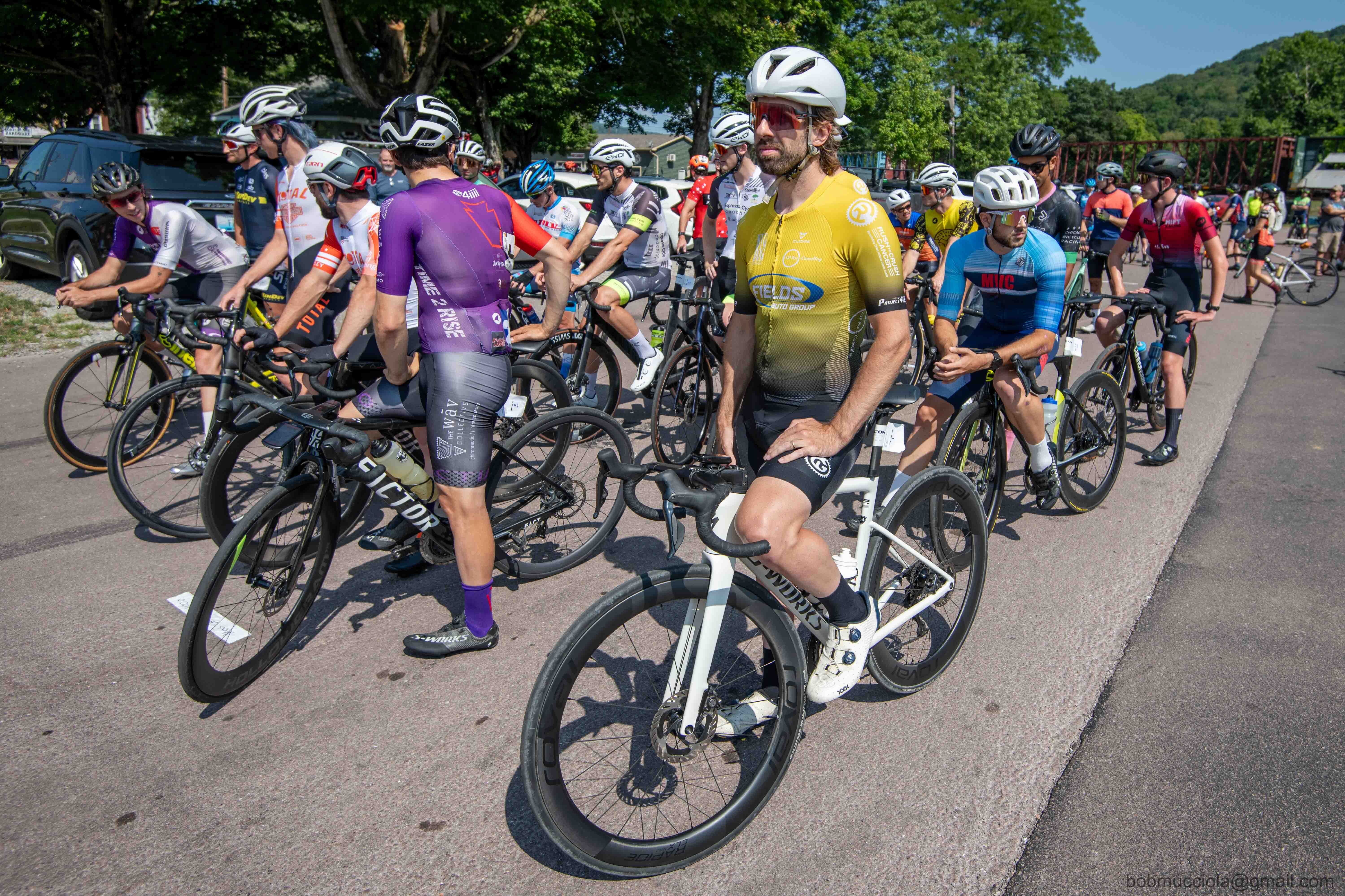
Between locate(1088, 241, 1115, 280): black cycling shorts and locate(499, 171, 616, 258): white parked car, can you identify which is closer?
locate(1088, 241, 1115, 280): black cycling shorts

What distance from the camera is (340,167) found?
4496 millimetres

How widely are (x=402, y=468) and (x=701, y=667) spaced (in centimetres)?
193

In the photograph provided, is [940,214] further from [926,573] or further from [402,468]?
[402,468]

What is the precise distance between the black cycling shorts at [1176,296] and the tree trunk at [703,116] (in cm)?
3276

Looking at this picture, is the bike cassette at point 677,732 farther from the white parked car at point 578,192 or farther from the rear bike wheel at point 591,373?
the white parked car at point 578,192

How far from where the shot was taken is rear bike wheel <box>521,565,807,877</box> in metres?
2.25

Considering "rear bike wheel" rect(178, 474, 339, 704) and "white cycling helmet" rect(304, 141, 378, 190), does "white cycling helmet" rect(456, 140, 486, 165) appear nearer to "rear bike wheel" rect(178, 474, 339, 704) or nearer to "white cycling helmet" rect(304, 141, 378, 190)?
"white cycling helmet" rect(304, 141, 378, 190)

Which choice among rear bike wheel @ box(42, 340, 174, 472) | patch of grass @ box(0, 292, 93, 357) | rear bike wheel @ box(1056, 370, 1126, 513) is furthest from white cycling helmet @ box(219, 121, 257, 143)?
rear bike wheel @ box(1056, 370, 1126, 513)

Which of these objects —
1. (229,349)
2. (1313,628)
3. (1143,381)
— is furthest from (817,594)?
(1143,381)

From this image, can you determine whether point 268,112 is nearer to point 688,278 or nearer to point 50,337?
point 688,278

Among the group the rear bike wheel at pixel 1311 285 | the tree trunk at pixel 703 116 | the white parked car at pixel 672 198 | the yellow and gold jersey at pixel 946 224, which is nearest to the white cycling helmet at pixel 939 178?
the yellow and gold jersey at pixel 946 224

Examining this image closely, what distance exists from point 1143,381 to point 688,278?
11.4 feet

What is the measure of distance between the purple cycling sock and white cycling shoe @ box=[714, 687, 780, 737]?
1.31 meters

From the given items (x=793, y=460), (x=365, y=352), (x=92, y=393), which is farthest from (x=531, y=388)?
(x=793, y=460)
